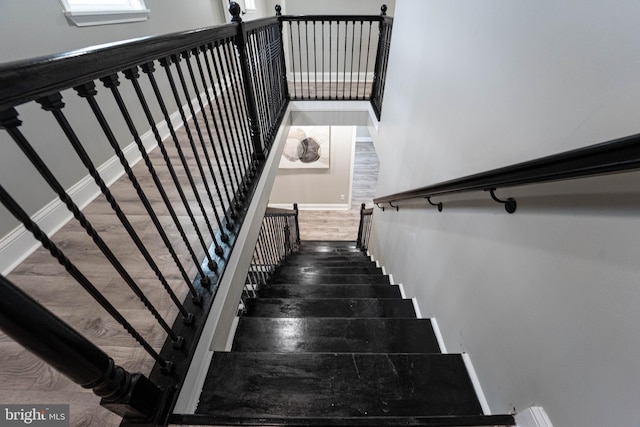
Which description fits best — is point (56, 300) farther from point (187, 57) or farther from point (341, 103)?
point (341, 103)

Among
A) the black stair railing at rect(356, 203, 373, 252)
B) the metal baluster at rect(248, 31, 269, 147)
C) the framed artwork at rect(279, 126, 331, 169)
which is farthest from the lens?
the framed artwork at rect(279, 126, 331, 169)

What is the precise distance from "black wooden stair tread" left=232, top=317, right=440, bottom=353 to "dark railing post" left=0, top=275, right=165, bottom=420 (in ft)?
2.55

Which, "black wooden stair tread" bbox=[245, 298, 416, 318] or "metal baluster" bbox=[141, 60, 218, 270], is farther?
"black wooden stair tread" bbox=[245, 298, 416, 318]

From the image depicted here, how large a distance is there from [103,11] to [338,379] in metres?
2.83

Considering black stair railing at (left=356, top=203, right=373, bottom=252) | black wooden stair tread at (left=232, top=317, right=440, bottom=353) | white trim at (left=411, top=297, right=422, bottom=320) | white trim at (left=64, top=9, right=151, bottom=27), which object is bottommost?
black stair railing at (left=356, top=203, right=373, bottom=252)

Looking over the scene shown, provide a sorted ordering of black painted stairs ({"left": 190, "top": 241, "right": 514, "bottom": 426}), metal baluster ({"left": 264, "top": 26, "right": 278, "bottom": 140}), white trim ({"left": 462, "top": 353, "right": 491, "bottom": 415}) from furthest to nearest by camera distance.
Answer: metal baluster ({"left": 264, "top": 26, "right": 278, "bottom": 140})
white trim ({"left": 462, "top": 353, "right": 491, "bottom": 415})
black painted stairs ({"left": 190, "top": 241, "right": 514, "bottom": 426})

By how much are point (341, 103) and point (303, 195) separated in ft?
10.2

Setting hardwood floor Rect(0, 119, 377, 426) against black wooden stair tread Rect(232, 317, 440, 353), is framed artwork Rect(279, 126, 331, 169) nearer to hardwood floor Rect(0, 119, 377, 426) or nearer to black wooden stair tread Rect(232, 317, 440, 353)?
hardwood floor Rect(0, 119, 377, 426)

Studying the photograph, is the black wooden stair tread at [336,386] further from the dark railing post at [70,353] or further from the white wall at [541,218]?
the dark railing post at [70,353]

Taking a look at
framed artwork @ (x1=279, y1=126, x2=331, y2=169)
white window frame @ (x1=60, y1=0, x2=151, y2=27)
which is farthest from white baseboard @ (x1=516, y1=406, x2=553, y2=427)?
framed artwork @ (x1=279, y1=126, x2=331, y2=169)

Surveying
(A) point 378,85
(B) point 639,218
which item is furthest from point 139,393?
(A) point 378,85

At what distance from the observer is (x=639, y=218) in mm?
542

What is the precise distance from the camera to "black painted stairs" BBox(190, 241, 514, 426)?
0.95 meters

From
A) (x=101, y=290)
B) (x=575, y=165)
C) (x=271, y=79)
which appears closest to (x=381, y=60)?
(x=271, y=79)
